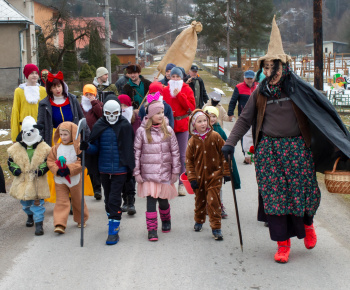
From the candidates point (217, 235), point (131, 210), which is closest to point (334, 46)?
point (131, 210)

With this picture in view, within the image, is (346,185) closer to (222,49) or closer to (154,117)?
(154,117)

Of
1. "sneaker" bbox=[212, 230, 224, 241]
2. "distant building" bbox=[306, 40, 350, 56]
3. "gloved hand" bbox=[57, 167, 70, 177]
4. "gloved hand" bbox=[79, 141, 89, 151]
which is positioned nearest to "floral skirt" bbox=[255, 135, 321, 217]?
"sneaker" bbox=[212, 230, 224, 241]

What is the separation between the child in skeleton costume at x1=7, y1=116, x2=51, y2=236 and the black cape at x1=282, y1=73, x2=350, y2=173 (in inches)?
128

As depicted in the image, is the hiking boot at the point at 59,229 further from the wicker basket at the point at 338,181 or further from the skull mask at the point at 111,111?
the wicker basket at the point at 338,181

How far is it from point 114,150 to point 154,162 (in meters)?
0.51

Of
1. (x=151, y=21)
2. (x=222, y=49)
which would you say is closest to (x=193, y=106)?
(x=222, y=49)

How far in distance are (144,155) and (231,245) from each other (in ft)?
4.89

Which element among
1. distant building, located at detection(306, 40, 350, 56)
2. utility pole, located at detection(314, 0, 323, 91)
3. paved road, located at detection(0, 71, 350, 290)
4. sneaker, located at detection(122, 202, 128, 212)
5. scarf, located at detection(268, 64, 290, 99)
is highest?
distant building, located at detection(306, 40, 350, 56)

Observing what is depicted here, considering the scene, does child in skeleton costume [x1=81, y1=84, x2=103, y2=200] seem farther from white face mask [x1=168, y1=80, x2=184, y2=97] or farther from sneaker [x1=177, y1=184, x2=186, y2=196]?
sneaker [x1=177, y1=184, x2=186, y2=196]

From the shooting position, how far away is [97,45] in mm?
40375

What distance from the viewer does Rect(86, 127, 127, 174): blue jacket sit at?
6.72 meters

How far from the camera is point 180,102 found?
9148 mm

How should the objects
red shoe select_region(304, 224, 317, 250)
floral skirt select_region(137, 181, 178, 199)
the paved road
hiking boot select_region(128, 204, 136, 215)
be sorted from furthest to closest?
hiking boot select_region(128, 204, 136, 215)
floral skirt select_region(137, 181, 178, 199)
red shoe select_region(304, 224, 317, 250)
the paved road

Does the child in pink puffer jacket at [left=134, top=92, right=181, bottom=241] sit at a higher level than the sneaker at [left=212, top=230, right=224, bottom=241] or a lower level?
higher
